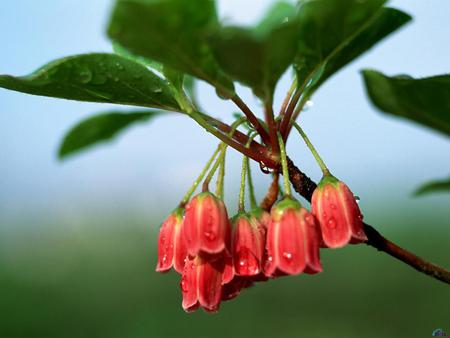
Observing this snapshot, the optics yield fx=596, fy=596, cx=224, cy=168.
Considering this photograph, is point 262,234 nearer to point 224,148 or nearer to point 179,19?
point 224,148

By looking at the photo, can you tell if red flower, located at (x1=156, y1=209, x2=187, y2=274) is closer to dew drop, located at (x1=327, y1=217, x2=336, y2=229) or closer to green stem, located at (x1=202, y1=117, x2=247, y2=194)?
green stem, located at (x1=202, y1=117, x2=247, y2=194)

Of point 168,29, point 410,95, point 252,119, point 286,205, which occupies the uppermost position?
point 168,29

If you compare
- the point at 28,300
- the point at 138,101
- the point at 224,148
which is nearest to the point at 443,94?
the point at 224,148

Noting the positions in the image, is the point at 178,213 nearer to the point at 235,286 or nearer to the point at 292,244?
the point at 235,286

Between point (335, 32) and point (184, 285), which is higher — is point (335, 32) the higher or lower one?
the higher one

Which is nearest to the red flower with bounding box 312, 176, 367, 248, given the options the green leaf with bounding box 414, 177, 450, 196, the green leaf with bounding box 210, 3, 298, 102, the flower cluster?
the flower cluster

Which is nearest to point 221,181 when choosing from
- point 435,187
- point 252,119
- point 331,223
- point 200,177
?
point 200,177
